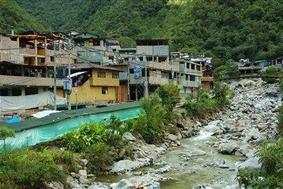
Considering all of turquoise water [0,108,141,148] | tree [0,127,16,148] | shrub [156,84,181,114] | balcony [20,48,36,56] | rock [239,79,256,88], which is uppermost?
balcony [20,48,36,56]

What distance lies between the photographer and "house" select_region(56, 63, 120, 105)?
42125 mm

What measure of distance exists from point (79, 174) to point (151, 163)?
5.38 m

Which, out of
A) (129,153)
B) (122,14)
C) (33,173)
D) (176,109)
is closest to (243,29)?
(122,14)

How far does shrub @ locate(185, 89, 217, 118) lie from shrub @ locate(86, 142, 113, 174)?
750 inches

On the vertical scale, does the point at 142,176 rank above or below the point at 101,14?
below

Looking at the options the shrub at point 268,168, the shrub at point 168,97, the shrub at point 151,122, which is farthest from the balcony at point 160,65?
the shrub at point 268,168

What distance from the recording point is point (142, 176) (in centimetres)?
2088

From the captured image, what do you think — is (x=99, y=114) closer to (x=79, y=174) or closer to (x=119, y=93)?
(x=79, y=174)

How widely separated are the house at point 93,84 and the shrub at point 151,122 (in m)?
9.58

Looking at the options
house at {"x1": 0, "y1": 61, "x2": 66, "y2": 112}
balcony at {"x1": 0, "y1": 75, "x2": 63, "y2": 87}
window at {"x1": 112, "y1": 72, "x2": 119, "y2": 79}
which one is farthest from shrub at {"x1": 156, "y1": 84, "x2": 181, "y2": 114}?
window at {"x1": 112, "y1": 72, "x2": 119, "y2": 79}

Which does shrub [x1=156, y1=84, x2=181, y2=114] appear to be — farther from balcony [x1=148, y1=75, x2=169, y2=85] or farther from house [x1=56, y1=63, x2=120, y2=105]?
balcony [x1=148, y1=75, x2=169, y2=85]

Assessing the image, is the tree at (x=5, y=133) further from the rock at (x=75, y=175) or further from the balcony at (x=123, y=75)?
the balcony at (x=123, y=75)

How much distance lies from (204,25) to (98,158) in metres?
99.6

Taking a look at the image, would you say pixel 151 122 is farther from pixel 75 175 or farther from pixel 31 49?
pixel 31 49
